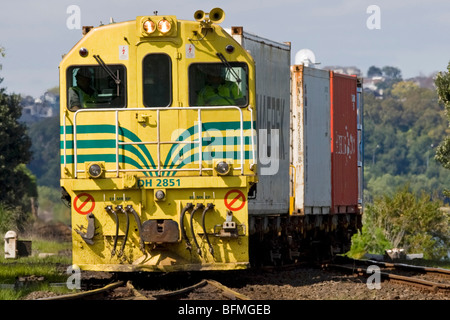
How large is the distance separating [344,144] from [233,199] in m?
9.52

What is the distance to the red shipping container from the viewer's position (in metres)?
24.1

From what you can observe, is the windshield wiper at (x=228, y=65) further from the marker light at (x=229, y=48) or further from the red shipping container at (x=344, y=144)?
the red shipping container at (x=344, y=144)

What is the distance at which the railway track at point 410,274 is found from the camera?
17016 mm

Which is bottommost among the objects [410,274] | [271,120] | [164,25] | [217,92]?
[410,274]

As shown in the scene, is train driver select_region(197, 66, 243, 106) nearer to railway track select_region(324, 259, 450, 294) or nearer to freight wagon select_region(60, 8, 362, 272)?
freight wagon select_region(60, 8, 362, 272)

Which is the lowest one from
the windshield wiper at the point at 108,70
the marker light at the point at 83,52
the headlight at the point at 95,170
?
the headlight at the point at 95,170

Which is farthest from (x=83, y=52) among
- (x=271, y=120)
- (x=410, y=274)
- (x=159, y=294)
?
(x=410, y=274)

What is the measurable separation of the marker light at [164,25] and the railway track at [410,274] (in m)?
5.98

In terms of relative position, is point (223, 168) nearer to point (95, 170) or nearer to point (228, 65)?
point (228, 65)

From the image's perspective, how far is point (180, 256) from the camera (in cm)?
1595

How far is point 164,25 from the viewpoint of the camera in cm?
1630

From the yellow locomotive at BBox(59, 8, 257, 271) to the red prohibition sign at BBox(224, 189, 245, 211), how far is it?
0.6 inches

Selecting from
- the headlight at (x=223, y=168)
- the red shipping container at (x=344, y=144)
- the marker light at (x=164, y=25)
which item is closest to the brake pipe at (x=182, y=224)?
the headlight at (x=223, y=168)

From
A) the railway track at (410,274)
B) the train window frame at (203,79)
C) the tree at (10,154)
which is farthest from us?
the tree at (10,154)
